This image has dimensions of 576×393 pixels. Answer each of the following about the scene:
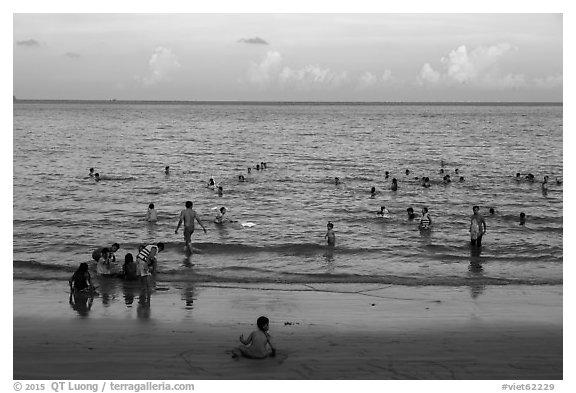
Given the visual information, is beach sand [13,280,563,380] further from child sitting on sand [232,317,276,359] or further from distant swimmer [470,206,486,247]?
distant swimmer [470,206,486,247]

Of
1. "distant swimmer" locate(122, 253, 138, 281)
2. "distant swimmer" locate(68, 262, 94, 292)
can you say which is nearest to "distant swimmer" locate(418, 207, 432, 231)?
"distant swimmer" locate(122, 253, 138, 281)

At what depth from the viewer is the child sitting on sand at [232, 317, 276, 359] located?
1235 cm

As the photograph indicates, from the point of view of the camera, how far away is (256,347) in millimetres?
12352

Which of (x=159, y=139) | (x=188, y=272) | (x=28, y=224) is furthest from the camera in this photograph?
(x=159, y=139)

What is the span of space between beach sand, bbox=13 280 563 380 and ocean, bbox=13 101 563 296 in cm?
141

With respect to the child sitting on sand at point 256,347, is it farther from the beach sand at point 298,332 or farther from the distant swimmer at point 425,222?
the distant swimmer at point 425,222

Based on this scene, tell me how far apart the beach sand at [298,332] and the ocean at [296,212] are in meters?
1.41

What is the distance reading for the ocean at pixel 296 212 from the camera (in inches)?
834

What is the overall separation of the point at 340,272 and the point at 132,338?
28.5 feet

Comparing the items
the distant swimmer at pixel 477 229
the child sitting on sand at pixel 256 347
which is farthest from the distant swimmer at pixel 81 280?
the distant swimmer at pixel 477 229

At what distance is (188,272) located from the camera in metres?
20.3

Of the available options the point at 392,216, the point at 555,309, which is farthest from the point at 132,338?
the point at 392,216

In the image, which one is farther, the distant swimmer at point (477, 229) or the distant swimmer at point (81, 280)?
the distant swimmer at point (477, 229)
